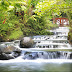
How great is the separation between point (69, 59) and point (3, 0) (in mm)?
7177

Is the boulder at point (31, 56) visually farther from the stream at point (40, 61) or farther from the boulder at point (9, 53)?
the boulder at point (9, 53)

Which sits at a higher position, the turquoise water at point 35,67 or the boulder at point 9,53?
the boulder at point 9,53

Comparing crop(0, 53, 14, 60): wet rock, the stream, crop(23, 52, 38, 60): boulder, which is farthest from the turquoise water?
crop(23, 52, 38, 60): boulder

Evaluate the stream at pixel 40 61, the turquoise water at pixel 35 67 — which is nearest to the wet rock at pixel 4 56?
the stream at pixel 40 61

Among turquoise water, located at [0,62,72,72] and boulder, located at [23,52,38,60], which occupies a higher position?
boulder, located at [23,52,38,60]

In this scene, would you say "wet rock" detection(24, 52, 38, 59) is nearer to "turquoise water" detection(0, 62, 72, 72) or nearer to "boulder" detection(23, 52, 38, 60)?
"boulder" detection(23, 52, 38, 60)

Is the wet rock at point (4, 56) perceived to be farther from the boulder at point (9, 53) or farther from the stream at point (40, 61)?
the stream at point (40, 61)

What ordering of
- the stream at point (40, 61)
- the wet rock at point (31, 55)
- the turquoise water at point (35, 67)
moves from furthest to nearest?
the wet rock at point (31, 55)
the stream at point (40, 61)
the turquoise water at point (35, 67)

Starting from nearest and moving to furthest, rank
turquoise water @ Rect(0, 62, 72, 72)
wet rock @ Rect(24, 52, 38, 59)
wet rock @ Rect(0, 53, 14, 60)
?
turquoise water @ Rect(0, 62, 72, 72) → wet rock @ Rect(0, 53, 14, 60) → wet rock @ Rect(24, 52, 38, 59)

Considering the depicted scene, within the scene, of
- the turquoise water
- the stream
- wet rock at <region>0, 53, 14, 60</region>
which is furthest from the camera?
wet rock at <region>0, 53, 14, 60</region>

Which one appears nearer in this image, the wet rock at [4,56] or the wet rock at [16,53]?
the wet rock at [4,56]

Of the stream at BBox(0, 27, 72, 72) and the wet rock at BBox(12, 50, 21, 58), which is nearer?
the stream at BBox(0, 27, 72, 72)

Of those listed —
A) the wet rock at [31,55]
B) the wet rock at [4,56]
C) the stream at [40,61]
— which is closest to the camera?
the stream at [40,61]

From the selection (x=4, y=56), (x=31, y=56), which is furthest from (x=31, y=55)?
(x=4, y=56)
